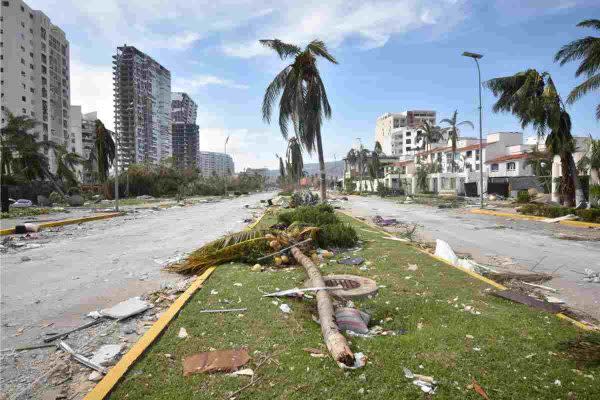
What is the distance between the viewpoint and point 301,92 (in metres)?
18.9

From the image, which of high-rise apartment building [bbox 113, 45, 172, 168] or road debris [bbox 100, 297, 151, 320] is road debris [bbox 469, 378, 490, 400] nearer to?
road debris [bbox 100, 297, 151, 320]

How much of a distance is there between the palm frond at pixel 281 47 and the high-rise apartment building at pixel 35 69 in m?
71.7

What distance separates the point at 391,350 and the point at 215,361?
1716 millimetres

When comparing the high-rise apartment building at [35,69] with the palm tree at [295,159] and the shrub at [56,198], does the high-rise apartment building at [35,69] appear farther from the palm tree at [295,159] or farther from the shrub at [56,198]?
the palm tree at [295,159]

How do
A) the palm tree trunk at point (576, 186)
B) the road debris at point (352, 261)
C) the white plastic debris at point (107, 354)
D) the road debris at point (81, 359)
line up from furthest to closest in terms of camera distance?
the palm tree trunk at point (576, 186) < the road debris at point (352, 261) < the white plastic debris at point (107, 354) < the road debris at point (81, 359)

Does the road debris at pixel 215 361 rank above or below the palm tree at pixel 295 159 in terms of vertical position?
below

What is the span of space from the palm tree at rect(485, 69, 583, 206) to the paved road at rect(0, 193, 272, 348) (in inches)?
764

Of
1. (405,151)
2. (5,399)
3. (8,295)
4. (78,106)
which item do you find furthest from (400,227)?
(405,151)

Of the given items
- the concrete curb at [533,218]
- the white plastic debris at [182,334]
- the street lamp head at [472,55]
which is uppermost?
the street lamp head at [472,55]

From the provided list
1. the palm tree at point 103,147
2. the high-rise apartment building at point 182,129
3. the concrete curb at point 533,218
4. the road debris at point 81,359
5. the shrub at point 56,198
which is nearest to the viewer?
the road debris at point 81,359

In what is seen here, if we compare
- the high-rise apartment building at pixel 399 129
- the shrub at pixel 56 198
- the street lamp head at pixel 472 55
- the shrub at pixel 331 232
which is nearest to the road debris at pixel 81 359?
the shrub at pixel 331 232

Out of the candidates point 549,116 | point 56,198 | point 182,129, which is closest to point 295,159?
point 56,198

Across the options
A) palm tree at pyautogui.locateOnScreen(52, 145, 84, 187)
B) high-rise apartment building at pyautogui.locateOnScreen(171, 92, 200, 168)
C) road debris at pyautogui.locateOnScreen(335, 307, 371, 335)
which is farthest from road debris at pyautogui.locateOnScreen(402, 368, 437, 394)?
high-rise apartment building at pyautogui.locateOnScreen(171, 92, 200, 168)

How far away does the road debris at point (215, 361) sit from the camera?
147 inches
